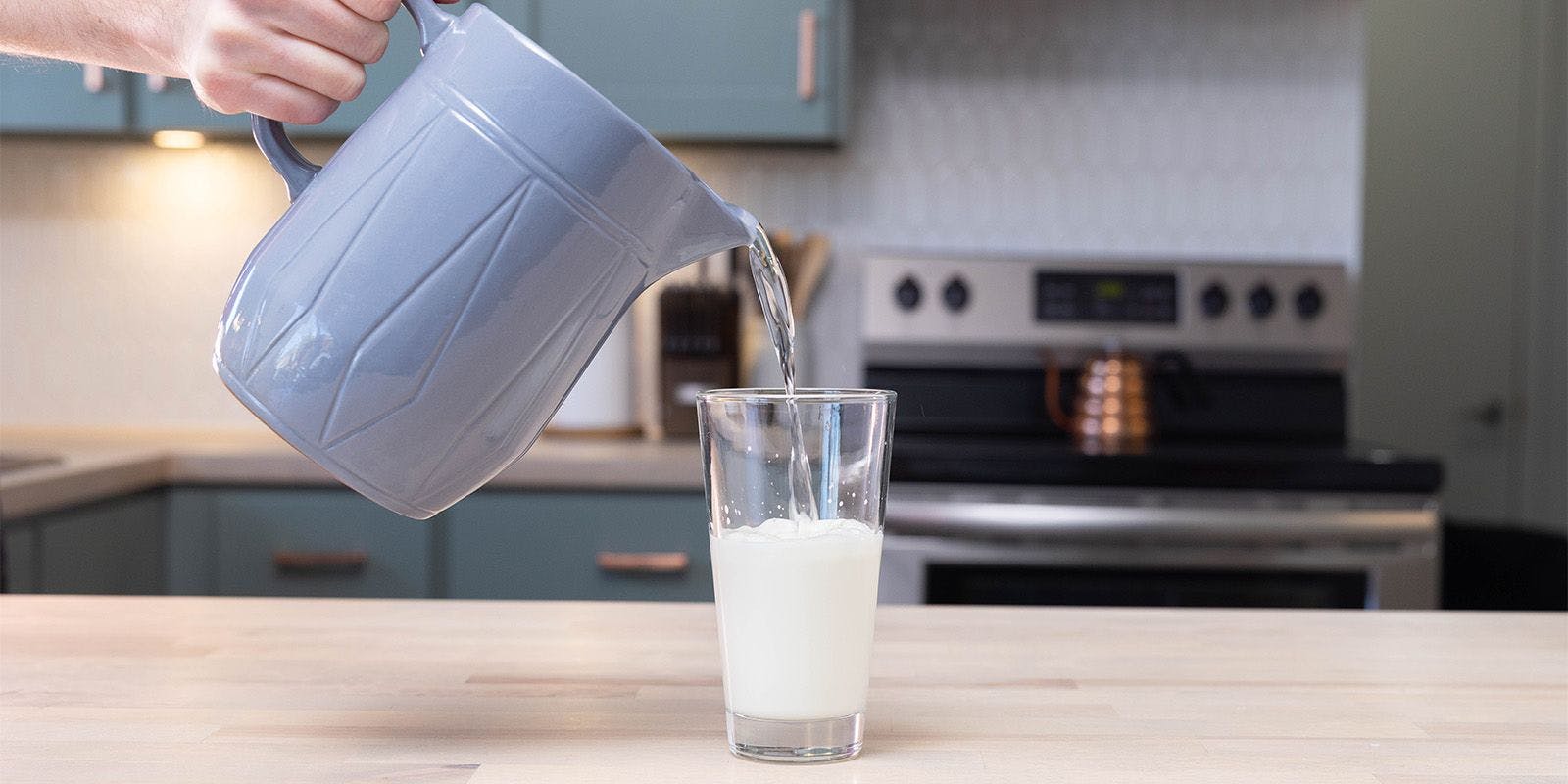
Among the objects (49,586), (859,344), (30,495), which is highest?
(859,344)

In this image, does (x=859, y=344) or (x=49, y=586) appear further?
(x=859, y=344)

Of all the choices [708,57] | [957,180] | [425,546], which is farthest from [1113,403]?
[425,546]

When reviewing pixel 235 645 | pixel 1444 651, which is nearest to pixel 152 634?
pixel 235 645

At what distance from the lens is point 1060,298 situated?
2.42 m

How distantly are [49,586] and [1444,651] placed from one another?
1629 millimetres

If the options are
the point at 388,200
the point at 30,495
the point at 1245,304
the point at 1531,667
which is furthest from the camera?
the point at 1245,304

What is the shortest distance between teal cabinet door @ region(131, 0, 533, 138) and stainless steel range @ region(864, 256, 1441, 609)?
2.67ft

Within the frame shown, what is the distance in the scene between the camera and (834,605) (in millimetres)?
592

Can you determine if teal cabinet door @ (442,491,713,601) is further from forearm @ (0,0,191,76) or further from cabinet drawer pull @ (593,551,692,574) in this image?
forearm @ (0,0,191,76)

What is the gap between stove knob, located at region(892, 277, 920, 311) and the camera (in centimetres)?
241

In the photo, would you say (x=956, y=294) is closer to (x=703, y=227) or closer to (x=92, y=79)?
(x=92, y=79)

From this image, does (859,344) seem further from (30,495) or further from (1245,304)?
(30,495)

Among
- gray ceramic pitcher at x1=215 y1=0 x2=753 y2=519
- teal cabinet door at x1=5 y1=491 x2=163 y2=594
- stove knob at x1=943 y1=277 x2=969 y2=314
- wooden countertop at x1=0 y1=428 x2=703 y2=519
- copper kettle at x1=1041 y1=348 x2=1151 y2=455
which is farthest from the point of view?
stove knob at x1=943 y1=277 x2=969 y2=314

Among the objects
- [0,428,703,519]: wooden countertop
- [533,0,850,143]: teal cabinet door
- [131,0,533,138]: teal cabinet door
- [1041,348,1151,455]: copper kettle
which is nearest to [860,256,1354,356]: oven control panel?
[1041,348,1151,455]: copper kettle
